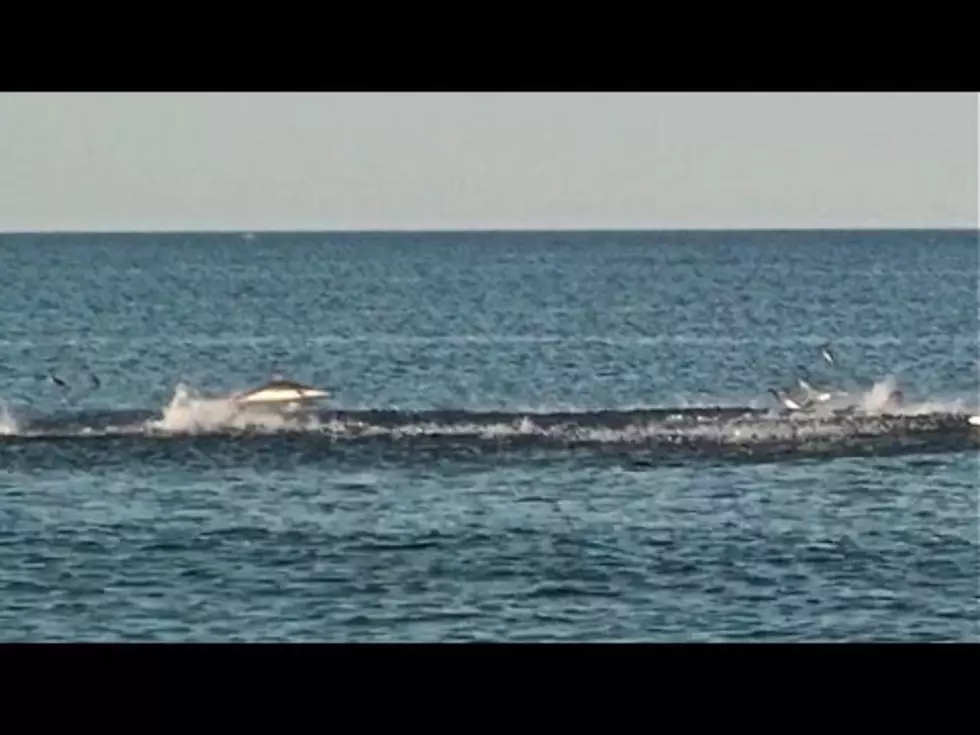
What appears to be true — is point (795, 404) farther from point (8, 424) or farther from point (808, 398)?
point (8, 424)

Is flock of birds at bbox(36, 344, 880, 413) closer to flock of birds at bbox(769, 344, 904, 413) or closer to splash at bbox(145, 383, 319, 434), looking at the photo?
flock of birds at bbox(769, 344, 904, 413)

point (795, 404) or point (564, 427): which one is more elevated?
point (795, 404)

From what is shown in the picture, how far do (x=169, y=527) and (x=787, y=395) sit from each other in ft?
39.9

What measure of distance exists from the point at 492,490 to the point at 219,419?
814 cm

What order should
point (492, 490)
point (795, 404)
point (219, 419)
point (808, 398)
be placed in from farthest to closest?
point (795, 404)
point (808, 398)
point (219, 419)
point (492, 490)

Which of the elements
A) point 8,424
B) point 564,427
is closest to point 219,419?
point 8,424

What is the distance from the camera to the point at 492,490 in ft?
77.1

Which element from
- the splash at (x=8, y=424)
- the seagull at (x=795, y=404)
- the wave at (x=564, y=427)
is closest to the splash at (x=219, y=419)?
the wave at (x=564, y=427)

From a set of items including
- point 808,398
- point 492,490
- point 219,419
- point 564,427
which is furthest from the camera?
→ point 808,398

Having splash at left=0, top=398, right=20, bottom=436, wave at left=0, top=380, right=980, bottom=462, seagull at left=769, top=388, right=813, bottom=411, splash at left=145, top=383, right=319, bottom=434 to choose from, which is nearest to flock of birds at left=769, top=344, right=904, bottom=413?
seagull at left=769, top=388, right=813, bottom=411

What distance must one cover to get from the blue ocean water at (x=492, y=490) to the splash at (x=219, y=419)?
0.08 m
